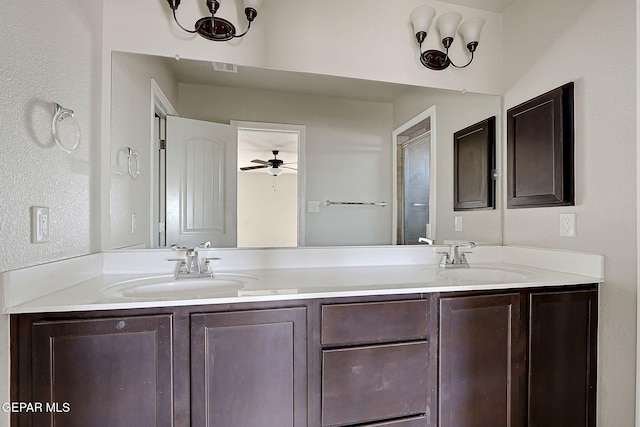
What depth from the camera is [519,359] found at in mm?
1306

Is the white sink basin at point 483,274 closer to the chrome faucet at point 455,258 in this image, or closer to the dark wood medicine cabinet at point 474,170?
the chrome faucet at point 455,258

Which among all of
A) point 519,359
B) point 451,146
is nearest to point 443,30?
point 451,146

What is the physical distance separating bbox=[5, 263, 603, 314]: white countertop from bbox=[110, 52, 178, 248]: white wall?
23 cm

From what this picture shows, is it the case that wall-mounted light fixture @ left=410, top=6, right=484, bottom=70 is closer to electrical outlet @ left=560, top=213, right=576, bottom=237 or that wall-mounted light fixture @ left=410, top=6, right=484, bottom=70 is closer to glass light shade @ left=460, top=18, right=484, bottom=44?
glass light shade @ left=460, top=18, right=484, bottom=44

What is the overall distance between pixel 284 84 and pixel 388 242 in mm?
985

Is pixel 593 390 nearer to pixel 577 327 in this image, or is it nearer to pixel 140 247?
pixel 577 327

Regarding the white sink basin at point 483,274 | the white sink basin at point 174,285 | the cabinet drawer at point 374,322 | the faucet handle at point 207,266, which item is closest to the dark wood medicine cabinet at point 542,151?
the white sink basin at point 483,274

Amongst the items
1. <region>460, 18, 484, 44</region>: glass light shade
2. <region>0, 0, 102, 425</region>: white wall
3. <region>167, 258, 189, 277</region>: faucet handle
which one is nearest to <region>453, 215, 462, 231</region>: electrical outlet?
<region>460, 18, 484, 44</region>: glass light shade

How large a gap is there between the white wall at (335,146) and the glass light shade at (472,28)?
61 cm

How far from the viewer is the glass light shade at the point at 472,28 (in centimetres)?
183

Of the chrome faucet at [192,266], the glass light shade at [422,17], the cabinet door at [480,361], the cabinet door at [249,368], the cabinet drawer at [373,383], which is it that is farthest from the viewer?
the glass light shade at [422,17]

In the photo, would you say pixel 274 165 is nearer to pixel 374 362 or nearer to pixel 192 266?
pixel 192 266

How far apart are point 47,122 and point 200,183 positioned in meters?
0.64

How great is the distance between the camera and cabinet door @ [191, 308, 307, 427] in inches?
40.3
